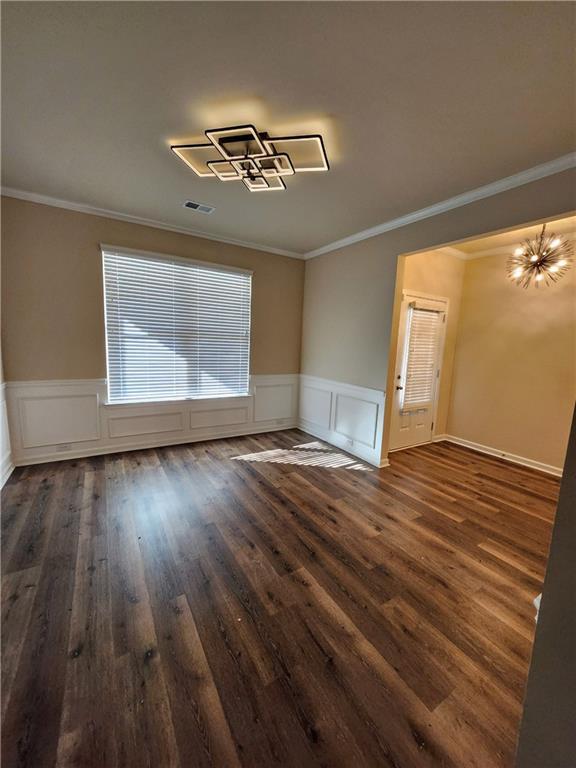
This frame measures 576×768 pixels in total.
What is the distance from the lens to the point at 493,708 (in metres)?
1.26

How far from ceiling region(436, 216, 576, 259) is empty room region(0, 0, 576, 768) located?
5cm

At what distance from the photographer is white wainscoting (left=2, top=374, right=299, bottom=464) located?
10.7 feet

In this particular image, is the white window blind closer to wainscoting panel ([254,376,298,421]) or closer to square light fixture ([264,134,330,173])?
wainscoting panel ([254,376,298,421])

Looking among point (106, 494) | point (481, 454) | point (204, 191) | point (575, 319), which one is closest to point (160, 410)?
point (106, 494)

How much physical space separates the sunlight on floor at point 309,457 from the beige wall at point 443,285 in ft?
5.97

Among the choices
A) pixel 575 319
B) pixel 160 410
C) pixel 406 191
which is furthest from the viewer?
pixel 160 410

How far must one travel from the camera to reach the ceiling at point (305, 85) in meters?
1.27

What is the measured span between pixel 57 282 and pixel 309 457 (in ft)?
11.6

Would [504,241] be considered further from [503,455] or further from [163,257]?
[163,257]

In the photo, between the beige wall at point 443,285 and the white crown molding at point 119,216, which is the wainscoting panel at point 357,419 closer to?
the beige wall at point 443,285

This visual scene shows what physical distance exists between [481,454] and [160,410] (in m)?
4.53

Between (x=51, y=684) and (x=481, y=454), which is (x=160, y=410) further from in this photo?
(x=481, y=454)

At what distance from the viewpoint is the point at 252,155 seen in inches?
78.9

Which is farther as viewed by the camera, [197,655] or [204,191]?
[204,191]
